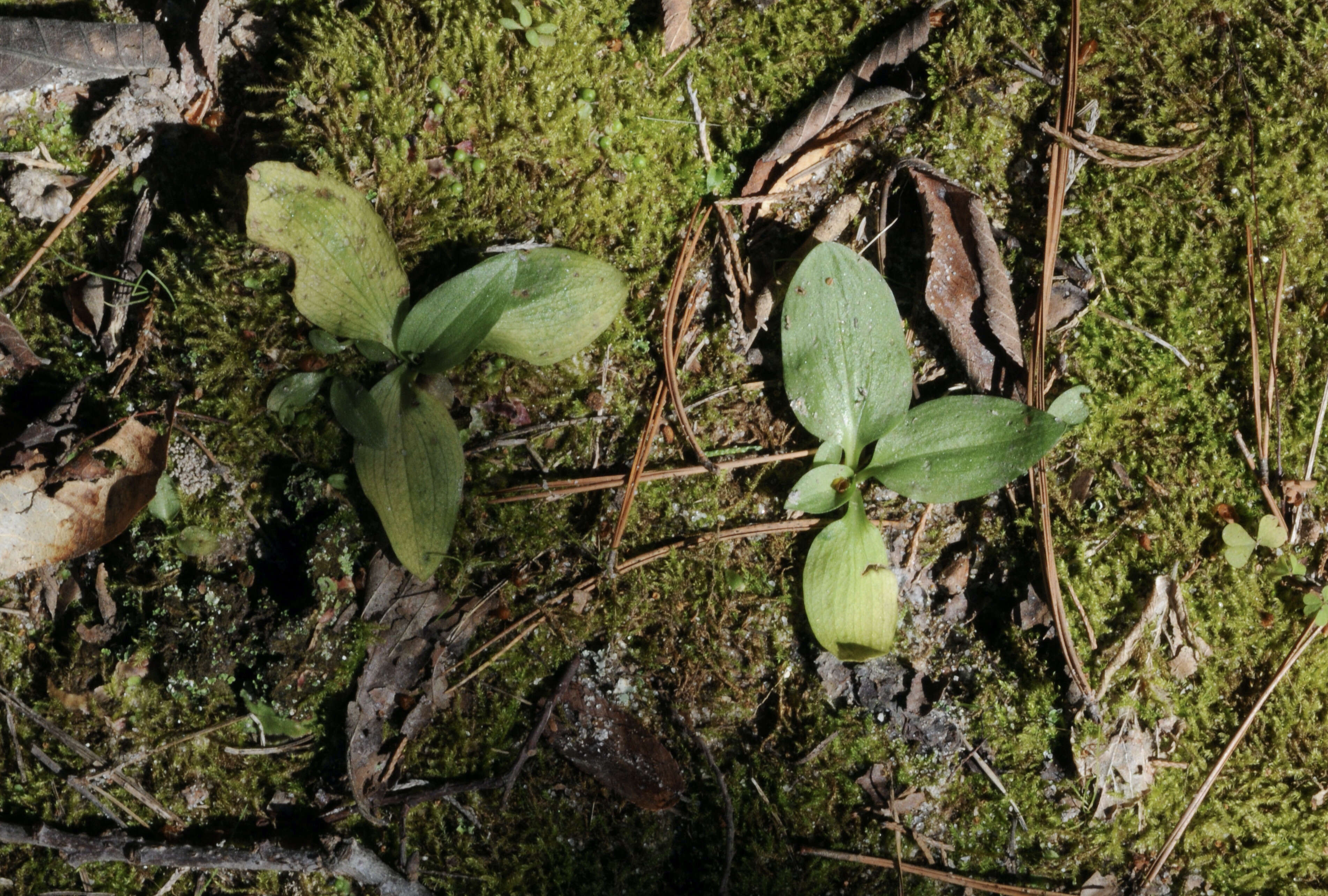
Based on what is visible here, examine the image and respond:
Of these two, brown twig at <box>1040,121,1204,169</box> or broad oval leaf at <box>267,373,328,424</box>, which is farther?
brown twig at <box>1040,121,1204,169</box>

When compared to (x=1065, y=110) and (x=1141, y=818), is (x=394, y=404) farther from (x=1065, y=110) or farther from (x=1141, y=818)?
(x=1141, y=818)

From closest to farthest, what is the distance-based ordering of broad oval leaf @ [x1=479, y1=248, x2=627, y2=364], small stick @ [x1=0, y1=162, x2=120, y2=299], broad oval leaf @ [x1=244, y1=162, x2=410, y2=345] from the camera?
broad oval leaf @ [x1=244, y1=162, x2=410, y2=345]
broad oval leaf @ [x1=479, y1=248, x2=627, y2=364]
small stick @ [x1=0, y1=162, x2=120, y2=299]

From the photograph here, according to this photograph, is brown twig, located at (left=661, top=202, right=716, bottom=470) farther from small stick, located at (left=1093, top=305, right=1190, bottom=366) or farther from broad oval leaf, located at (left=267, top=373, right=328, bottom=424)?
small stick, located at (left=1093, top=305, right=1190, bottom=366)

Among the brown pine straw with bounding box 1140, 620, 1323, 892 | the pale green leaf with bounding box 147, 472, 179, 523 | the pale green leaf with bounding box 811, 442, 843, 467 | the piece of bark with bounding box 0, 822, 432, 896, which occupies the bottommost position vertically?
the piece of bark with bounding box 0, 822, 432, 896

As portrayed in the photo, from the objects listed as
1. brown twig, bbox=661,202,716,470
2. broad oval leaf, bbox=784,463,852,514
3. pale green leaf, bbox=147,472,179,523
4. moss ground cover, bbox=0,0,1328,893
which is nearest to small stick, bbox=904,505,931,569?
moss ground cover, bbox=0,0,1328,893

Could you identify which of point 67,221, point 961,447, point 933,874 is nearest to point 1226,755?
point 933,874

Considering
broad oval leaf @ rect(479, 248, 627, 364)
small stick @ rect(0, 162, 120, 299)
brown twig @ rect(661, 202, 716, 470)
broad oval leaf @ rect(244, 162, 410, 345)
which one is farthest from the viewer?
small stick @ rect(0, 162, 120, 299)

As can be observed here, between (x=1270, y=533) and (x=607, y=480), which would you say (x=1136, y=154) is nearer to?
(x=1270, y=533)
